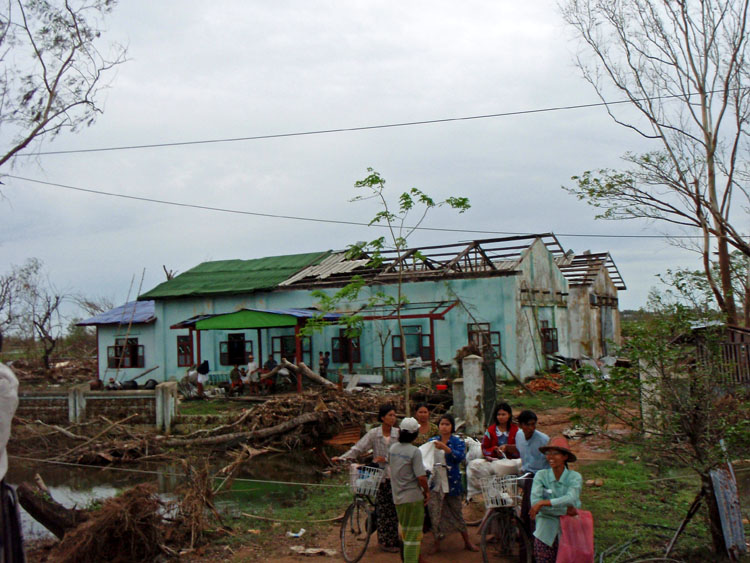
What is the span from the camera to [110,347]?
2886cm

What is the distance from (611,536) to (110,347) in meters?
26.0

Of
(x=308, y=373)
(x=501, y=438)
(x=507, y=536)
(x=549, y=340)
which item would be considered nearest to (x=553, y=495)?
(x=507, y=536)

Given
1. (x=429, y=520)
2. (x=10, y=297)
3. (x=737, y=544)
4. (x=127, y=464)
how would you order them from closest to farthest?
(x=737, y=544)
(x=429, y=520)
(x=127, y=464)
(x=10, y=297)

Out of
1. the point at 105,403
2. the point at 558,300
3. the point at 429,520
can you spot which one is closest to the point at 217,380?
the point at 105,403

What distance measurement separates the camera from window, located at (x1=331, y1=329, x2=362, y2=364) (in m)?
24.6

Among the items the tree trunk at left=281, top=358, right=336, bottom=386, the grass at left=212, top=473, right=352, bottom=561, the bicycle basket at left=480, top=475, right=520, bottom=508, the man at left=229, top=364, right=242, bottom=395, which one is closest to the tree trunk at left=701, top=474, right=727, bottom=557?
the bicycle basket at left=480, top=475, right=520, bottom=508

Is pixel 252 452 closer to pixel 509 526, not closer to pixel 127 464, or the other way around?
pixel 127 464

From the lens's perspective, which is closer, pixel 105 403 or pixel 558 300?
pixel 105 403

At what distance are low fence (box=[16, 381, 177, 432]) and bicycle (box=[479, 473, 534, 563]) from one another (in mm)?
10711

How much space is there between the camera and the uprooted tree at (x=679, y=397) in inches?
222

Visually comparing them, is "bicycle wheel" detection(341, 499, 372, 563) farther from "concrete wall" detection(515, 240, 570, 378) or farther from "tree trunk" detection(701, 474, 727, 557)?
"concrete wall" detection(515, 240, 570, 378)

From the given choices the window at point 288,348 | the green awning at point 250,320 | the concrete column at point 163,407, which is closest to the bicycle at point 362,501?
the concrete column at point 163,407

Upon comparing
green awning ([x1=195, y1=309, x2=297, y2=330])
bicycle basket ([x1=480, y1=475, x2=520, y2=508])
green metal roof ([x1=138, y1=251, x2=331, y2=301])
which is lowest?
bicycle basket ([x1=480, y1=475, x2=520, y2=508])

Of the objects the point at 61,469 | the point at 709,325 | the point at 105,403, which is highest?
the point at 709,325
